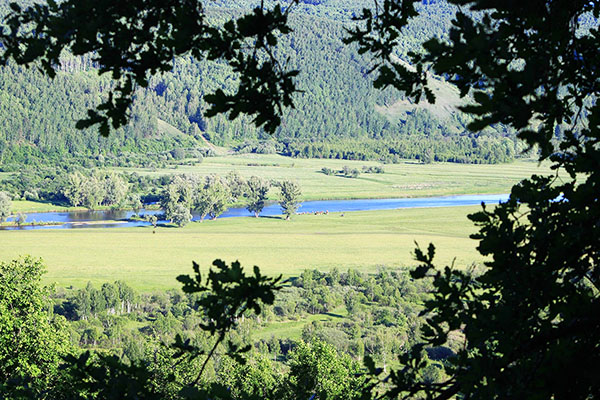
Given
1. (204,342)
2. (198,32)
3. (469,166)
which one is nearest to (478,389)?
(198,32)

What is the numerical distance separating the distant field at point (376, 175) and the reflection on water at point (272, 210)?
211 inches

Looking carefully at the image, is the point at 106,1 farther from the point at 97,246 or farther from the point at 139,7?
the point at 97,246

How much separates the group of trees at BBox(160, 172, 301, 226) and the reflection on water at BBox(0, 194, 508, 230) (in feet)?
7.44

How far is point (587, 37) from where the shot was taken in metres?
4.21

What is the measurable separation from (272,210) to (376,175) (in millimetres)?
49419

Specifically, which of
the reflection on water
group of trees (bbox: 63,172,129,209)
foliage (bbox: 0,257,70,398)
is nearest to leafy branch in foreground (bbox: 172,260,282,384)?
foliage (bbox: 0,257,70,398)

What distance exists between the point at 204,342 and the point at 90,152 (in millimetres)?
153692

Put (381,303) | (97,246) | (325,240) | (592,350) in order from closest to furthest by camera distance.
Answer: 1. (592,350)
2. (381,303)
3. (97,246)
4. (325,240)

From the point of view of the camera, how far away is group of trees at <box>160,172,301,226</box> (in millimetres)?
99787

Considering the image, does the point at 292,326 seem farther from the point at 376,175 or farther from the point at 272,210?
the point at 376,175

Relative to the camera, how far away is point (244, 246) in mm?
78125

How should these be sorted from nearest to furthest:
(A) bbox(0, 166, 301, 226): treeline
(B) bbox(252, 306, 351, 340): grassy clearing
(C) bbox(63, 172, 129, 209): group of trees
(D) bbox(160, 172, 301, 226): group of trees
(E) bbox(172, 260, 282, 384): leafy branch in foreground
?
(E) bbox(172, 260, 282, 384): leafy branch in foreground → (B) bbox(252, 306, 351, 340): grassy clearing → (D) bbox(160, 172, 301, 226): group of trees → (A) bbox(0, 166, 301, 226): treeline → (C) bbox(63, 172, 129, 209): group of trees

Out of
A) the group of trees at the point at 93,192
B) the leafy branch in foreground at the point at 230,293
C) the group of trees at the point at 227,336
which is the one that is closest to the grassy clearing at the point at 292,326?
the group of trees at the point at 227,336

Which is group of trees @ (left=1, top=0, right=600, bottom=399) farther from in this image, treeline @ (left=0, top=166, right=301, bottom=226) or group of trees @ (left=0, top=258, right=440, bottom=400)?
treeline @ (left=0, top=166, right=301, bottom=226)
